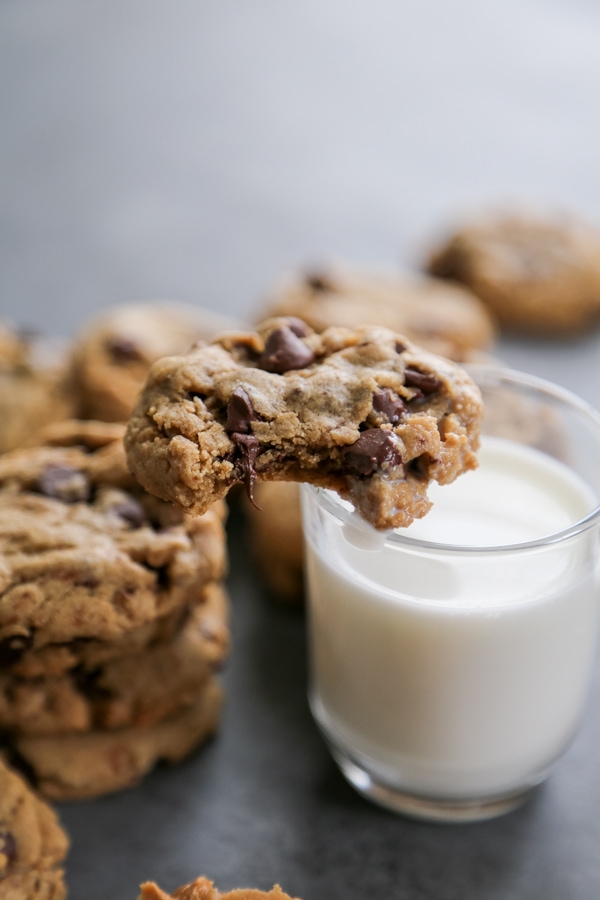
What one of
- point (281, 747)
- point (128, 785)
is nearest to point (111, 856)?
point (128, 785)

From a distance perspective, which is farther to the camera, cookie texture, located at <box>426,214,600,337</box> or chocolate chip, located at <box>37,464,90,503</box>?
cookie texture, located at <box>426,214,600,337</box>

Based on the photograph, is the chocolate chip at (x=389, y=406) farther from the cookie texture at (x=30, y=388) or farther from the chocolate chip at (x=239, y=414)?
the cookie texture at (x=30, y=388)

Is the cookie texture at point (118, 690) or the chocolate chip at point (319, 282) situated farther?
the chocolate chip at point (319, 282)

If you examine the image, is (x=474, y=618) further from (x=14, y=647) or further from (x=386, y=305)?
(x=386, y=305)

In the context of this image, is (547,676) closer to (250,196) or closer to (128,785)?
(128,785)

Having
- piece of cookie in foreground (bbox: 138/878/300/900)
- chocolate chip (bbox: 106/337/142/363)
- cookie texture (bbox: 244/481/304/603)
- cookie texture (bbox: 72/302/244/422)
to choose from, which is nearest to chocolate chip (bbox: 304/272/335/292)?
cookie texture (bbox: 72/302/244/422)

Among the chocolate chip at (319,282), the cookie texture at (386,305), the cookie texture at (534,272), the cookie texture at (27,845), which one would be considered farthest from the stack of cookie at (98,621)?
the cookie texture at (534,272)

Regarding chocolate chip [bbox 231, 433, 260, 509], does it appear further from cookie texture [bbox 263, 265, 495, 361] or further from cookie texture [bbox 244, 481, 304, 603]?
cookie texture [bbox 263, 265, 495, 361]
